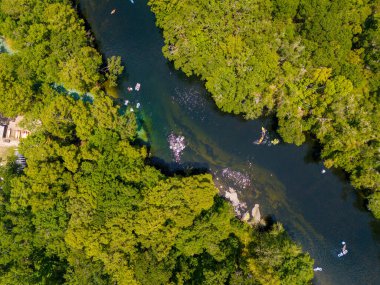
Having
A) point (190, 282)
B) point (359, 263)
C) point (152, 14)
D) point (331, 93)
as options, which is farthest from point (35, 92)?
point (359, 263)

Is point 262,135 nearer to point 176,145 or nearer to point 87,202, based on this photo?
point 176,145

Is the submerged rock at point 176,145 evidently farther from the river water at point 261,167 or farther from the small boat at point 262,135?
the small boat at point 262,135

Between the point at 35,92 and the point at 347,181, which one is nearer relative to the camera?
the point at 35,92

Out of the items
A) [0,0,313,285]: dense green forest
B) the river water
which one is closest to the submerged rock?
the river water

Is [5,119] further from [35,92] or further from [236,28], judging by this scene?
[236,28]

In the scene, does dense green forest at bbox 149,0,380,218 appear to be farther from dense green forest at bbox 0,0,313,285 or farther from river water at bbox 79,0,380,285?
dense green forest at bbox 0,0,313,285
